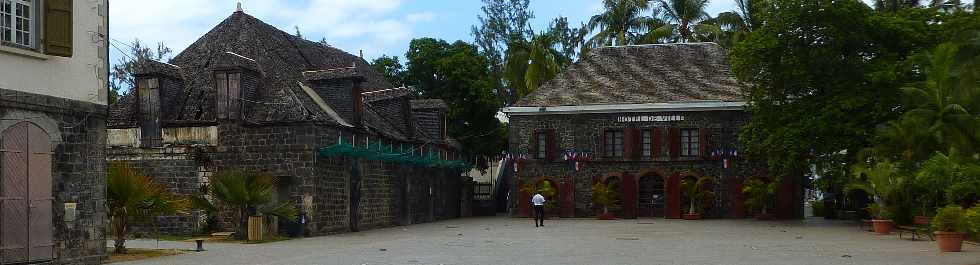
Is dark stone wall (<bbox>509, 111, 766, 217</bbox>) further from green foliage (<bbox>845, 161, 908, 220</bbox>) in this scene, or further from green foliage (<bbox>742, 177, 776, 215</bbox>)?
green foliage (<bbox>845, 161, 908, 220</bbox>)

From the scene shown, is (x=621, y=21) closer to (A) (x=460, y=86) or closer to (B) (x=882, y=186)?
(A) (x=460, y=86)

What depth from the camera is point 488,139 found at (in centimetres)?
4509

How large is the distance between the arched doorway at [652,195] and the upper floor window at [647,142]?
0.94 meters

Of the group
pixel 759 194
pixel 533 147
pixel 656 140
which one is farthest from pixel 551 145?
pixel 759 194

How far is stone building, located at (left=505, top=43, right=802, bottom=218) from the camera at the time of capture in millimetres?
38875

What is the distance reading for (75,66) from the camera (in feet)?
55.8

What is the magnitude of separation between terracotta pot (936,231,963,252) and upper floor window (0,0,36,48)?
16.6 meters

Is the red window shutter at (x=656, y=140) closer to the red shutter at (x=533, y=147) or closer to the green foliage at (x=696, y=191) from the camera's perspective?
the green foliage at (x=696, y=191)

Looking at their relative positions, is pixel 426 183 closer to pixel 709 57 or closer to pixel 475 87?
pixel 475 87

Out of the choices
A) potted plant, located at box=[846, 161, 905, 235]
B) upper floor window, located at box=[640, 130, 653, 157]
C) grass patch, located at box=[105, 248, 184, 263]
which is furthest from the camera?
upper floor window, located at box=[640, 130, 653, 157]

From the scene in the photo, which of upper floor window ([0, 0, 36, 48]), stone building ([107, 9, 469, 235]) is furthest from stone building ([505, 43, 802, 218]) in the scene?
upper floor window ([0, 0, 36, 48])

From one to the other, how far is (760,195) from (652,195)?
16.0 feet

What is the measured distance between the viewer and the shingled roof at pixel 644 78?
39.7 meters

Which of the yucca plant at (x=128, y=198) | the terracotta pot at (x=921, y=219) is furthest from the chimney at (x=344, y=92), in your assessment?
the terracotta pot at (x=921, y=219)
